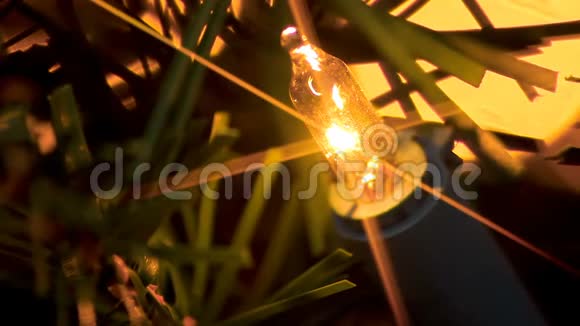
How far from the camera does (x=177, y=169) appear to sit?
17.9 inches

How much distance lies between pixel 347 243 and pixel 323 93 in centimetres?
14

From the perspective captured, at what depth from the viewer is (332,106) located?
0.51m

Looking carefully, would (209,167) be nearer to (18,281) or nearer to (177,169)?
(177,169)

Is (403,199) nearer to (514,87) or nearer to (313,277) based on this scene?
(313,277)

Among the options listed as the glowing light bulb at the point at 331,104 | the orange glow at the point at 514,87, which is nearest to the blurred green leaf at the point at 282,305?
the glowing light bulb at the point at 331,104

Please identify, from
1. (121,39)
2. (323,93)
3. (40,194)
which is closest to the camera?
(40,194)

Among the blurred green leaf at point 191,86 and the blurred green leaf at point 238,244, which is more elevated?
the blurred green leaf at point 191,86

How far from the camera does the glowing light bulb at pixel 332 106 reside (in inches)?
18.7

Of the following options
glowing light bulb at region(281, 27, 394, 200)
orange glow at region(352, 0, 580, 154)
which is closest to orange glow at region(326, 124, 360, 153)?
glowing light bulb at region(281, 27, 394, 200)

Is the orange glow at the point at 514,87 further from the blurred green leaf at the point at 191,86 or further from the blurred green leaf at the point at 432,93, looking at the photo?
the blurred green leaf at the point at 191,86

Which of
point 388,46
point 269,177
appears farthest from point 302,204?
point 388,46

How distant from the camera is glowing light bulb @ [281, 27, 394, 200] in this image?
1.56 ft

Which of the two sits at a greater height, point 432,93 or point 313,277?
point 432,93

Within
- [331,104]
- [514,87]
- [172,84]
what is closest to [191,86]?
[172,84]
